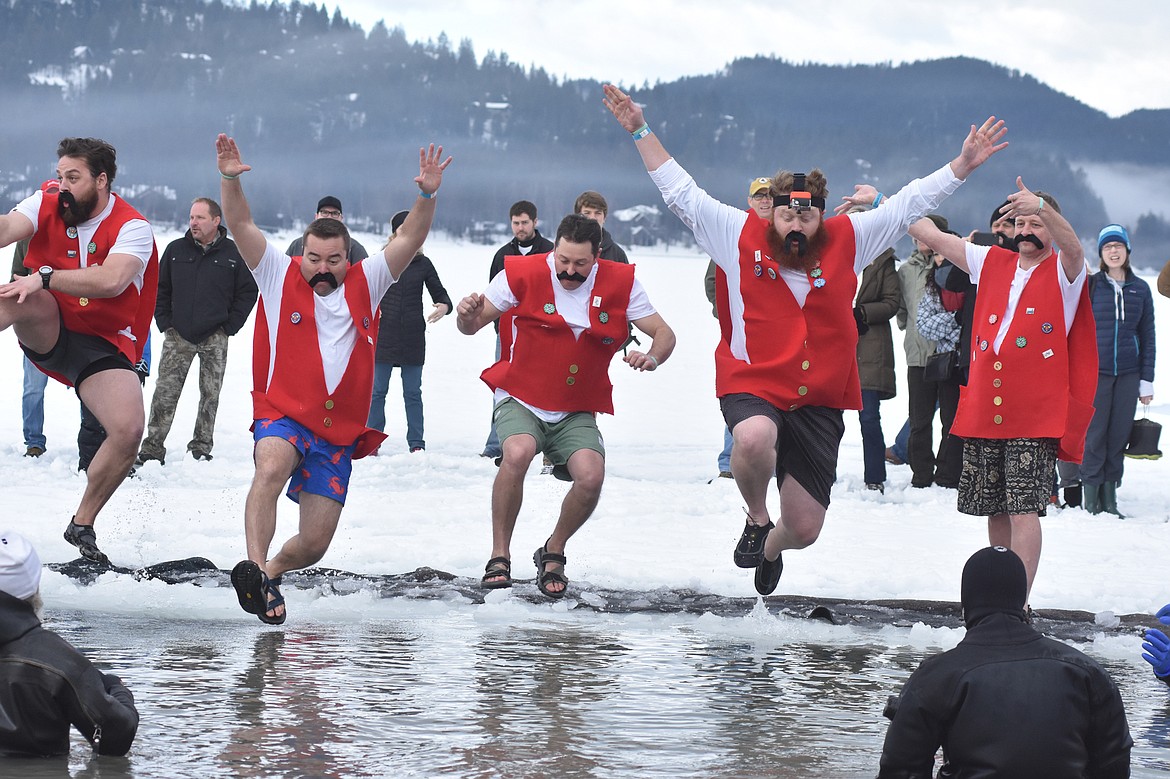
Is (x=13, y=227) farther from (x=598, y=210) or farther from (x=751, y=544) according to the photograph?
(x=598, y=210)

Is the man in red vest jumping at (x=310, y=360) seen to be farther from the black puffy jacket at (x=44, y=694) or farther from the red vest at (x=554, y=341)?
the black puffy jacket at (x=44, y=694)

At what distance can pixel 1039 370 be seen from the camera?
272 inches

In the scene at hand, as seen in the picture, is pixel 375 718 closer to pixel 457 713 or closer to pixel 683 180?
pixel 457 713

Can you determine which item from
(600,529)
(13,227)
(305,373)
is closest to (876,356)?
A: (600,529)

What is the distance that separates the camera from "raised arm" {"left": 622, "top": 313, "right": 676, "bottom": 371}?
22.8 feet

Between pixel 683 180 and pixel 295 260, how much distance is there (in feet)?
6.16

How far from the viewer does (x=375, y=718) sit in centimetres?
486

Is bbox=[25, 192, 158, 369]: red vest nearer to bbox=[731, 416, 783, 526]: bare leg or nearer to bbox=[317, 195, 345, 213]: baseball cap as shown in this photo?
bbox=[731, 416, 783, 526]: bare leg

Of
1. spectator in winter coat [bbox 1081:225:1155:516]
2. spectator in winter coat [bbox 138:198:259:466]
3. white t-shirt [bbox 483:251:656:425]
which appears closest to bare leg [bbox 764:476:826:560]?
white t-shirt [bbox 483:251:656:425]

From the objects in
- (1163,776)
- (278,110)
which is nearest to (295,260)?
(1163,776)

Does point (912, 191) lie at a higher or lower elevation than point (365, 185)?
lower

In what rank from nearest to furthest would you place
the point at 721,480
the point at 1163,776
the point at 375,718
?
the point at 1163,776 < the point at 375,718 < the point at 721,480

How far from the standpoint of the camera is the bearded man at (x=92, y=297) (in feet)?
23.7

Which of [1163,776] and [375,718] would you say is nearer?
[1163,776]
